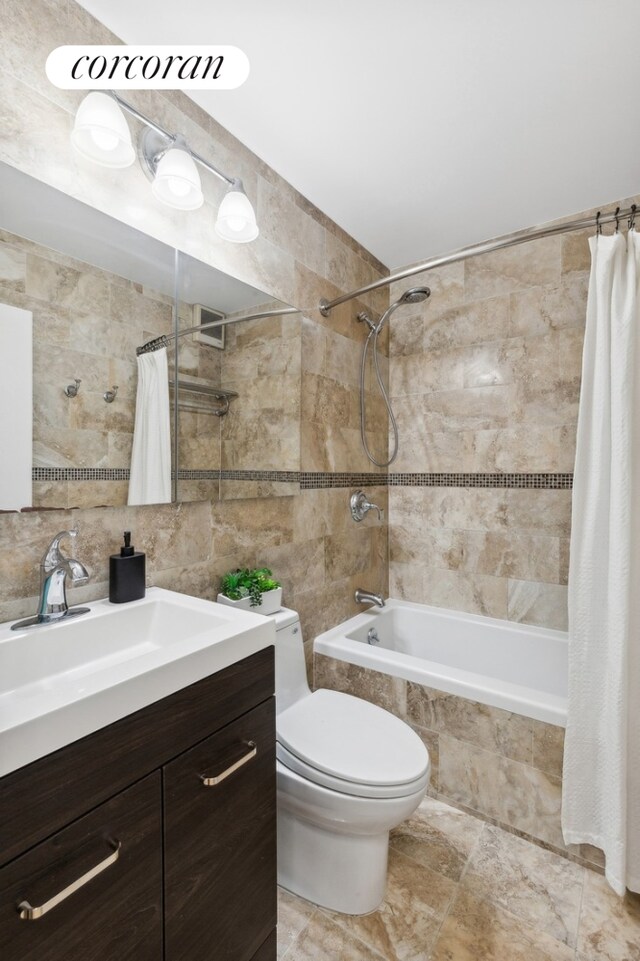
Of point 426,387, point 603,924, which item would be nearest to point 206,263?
point 426,387

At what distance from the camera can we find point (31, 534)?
43.8 inches

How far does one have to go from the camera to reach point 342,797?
49.9 inches

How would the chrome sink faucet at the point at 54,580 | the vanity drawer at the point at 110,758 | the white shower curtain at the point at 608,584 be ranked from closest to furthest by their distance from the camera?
the vanity drawer at the point at 110,758, the chrome sink faucet at the point at 54,580, the white shower curtain at the point at 608,584

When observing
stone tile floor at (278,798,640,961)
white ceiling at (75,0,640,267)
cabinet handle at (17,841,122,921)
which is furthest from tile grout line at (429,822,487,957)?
white ceiling at (75,0,640,267)

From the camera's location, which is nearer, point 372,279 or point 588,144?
point 588,144

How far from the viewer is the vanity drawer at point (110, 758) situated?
639 millimetres

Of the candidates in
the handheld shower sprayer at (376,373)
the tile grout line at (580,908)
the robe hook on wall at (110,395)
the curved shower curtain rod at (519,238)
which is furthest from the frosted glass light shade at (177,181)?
the tile grout line at (580,908)

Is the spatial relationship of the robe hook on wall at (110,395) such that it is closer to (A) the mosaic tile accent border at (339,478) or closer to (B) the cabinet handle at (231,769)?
(A) the mosaic tile accent border at (339,478)

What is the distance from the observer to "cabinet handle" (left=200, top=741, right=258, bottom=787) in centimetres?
92

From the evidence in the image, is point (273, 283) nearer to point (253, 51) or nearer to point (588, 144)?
point (253, 51)

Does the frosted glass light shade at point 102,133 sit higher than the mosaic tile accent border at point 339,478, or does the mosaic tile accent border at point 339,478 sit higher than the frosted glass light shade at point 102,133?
the frosted glass light shade at point 102,133

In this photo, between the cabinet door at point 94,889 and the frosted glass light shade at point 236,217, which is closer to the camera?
the cabinet door at point 94,889

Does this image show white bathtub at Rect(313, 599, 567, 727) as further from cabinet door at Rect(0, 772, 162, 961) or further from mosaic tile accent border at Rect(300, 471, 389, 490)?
cabinet door at Rect(0, 772, 162, 961)

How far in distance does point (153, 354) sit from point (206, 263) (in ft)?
1.25
